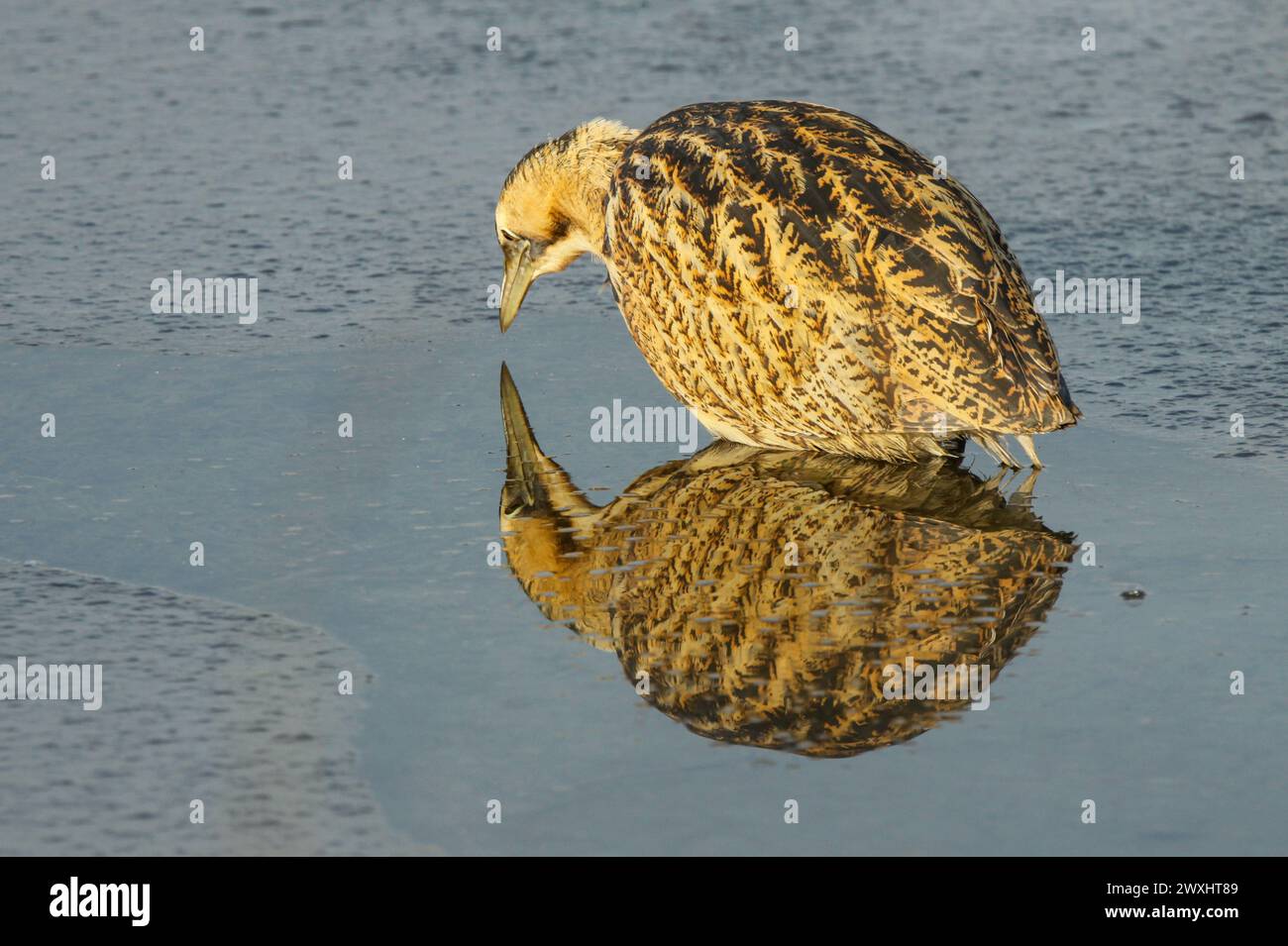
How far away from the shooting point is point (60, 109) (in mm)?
11125

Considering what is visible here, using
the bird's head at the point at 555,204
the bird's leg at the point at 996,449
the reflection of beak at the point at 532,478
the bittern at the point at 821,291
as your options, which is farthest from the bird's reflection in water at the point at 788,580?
the bird's head at the point at 555,204

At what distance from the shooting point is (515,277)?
8.42 meters

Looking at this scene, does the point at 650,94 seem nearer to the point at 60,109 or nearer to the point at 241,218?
the point at 241,218

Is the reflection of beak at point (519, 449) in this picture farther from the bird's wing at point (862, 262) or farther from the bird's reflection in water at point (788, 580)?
the bird's wing at point (862, 262)

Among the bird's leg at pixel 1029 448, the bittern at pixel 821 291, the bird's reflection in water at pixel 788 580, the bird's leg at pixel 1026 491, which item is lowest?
the bird's reflection in water at pixel 788 580

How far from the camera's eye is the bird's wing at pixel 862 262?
652 cm

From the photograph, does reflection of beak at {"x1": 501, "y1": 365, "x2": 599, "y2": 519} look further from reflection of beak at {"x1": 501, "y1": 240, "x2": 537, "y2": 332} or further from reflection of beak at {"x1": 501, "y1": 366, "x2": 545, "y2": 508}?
reflection of beak at {"x1": 501, "y1": 240, "x2": 537, "y2": 332}

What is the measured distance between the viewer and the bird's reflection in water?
206 inches

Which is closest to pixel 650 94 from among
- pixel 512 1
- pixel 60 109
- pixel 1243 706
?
pixel 512 1

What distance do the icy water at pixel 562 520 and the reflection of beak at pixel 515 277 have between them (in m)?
0.14

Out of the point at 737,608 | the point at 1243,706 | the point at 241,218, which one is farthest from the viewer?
the point at 241,218

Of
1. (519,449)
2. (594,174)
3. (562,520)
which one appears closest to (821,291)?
(562,520)

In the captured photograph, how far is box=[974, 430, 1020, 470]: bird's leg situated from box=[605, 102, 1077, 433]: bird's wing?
1.07 ft
